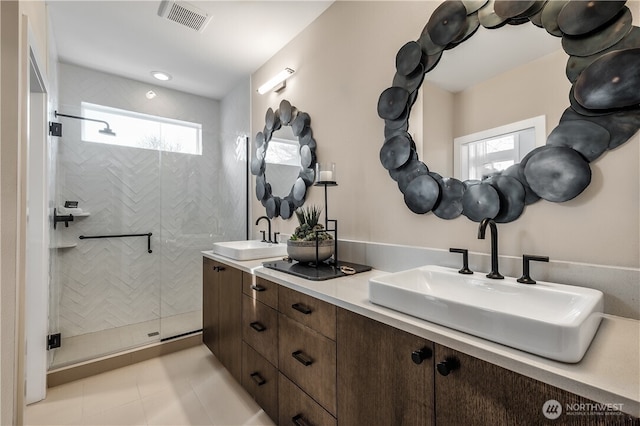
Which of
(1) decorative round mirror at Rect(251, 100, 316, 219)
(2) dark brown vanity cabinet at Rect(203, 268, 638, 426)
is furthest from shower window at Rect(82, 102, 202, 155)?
(2) dark brown vanity cabinet at Rect(203, 268, 638, 426)

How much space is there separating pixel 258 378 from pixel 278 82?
2157 mm

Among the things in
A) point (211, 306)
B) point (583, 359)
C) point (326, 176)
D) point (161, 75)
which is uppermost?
point (161, 75)

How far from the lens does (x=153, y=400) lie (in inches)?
Result: 72.4

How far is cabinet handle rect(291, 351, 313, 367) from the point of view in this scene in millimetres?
1229

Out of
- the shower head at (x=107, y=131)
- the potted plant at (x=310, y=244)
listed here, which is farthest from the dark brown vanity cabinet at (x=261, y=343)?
the shower head at (x=107, y=131)

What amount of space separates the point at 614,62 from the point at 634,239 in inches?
21.3

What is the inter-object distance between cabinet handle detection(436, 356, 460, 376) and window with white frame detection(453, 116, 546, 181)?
30.7 inches

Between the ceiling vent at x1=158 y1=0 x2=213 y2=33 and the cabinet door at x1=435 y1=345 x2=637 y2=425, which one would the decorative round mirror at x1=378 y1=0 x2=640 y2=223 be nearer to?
the cabinet door at x1=435 y1=345 x2=637 y2=425

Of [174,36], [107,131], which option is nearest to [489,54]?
[174,36]

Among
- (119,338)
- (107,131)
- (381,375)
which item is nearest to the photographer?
(381,375)

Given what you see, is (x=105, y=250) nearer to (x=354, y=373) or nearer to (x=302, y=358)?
(x=302, y=358)

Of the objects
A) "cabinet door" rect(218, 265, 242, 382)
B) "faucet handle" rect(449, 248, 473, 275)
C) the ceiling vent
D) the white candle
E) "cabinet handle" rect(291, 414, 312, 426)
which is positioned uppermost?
the ceiling vent

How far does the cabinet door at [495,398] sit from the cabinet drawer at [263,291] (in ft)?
2.87

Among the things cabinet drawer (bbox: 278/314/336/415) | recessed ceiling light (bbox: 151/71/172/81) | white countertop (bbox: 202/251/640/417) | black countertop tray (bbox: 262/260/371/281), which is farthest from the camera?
recessed ceiling light (bbox: 151/71/172/81)
